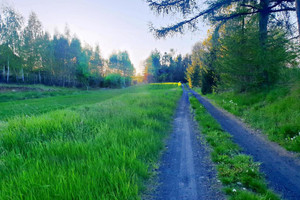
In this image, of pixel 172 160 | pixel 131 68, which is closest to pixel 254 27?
pixel 172 160

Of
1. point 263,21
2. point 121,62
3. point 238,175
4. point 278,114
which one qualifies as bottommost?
point 238,175

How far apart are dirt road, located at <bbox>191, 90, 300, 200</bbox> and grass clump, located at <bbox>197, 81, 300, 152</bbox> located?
0.43 m

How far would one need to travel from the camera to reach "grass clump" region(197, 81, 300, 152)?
5.28 m

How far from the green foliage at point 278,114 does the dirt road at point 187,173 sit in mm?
2770

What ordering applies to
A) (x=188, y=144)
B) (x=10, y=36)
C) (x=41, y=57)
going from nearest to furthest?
(x=188, y=144) → (x=10, y=36) → (x=41, y=57)

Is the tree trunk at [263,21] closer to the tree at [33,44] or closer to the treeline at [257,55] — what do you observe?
the treeline at [257,55]

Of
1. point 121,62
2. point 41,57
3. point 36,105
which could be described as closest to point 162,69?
point 121,62

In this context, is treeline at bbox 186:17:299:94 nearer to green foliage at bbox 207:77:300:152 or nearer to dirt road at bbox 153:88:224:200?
green foliage at bbox 207:77:300:152

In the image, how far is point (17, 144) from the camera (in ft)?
14.1

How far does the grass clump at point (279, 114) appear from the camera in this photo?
5.28 meters

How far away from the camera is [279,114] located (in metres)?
7.03

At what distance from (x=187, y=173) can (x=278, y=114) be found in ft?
21.1

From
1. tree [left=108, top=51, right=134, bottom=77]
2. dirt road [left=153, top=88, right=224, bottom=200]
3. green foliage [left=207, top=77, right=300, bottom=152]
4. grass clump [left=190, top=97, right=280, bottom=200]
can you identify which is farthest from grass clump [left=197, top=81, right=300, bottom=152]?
tree [left=108, top=51, right=134, bottom=77]

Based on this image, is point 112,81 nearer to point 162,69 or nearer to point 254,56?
point 162,69
